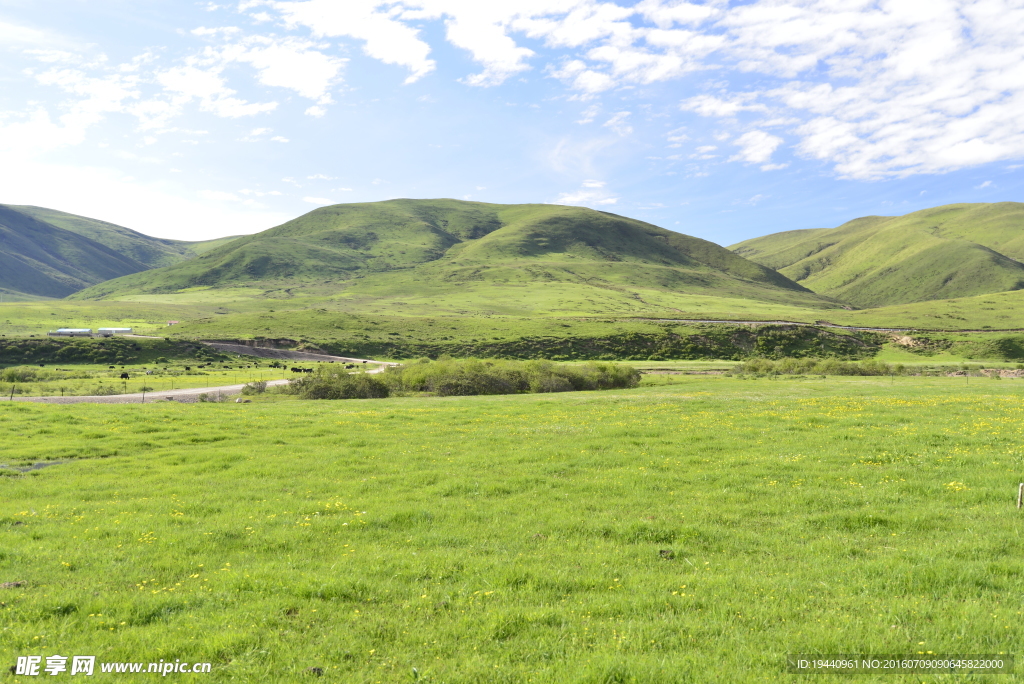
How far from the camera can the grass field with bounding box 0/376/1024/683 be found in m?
7.34

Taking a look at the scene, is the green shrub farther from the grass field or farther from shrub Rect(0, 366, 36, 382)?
shrub Rect(0, 366, 36, 382)

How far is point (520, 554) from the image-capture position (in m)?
10.6

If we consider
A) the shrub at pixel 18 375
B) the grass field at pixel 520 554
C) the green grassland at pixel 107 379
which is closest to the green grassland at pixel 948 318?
the green grassland at pixel 107 379

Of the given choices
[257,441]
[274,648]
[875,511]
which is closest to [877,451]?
[875,511]

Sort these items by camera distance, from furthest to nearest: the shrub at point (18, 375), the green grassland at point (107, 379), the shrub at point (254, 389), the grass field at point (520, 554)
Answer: the shrub at point (18, 375) → the shrub at point (254, 389) → the green grassland at point (107, 379) → the grass field at point (520, 554)

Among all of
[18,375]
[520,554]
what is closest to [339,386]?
[520,554]

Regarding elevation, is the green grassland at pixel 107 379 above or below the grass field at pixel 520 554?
below

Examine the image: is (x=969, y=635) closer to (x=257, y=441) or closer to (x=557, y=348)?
(x=257, y=441)

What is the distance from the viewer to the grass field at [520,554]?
7.34 m

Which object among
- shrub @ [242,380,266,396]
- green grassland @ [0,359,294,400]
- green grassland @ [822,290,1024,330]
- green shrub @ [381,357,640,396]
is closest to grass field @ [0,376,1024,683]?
green shrub @ [381,357,640,396]

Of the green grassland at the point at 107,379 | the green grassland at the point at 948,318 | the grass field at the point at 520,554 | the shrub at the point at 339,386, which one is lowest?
the green grassland at the point at 107,379

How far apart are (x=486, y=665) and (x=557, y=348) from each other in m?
116

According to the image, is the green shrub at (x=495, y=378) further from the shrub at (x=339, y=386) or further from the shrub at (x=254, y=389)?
the shrub at (x=254, y=389)

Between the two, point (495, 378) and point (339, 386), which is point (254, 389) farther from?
point (495, 378)
